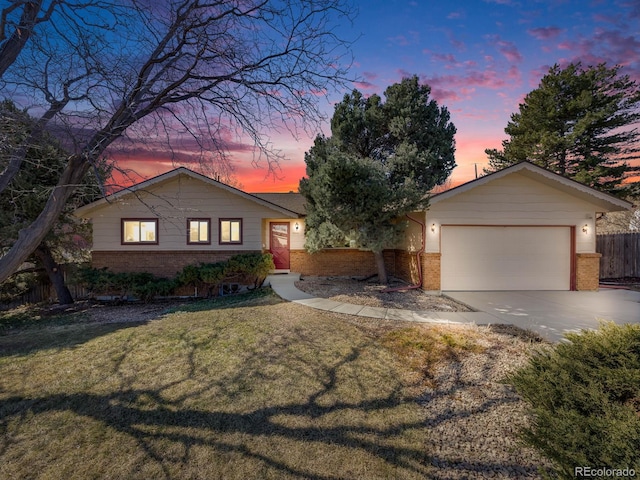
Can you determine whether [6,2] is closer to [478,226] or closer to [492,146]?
[478,226]

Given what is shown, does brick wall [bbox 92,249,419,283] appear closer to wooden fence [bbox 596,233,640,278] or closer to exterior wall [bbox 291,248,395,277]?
exterior wall [bbox 291,248,395,277]

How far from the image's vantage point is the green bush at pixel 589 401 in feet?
6.23

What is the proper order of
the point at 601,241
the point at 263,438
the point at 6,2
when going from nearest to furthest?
the point at 263,438
the point at 6,2
the point at 601,241

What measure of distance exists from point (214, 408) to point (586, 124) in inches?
825

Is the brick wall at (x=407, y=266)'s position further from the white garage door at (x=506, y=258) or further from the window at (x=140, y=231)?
the window at (x=140, y=231)

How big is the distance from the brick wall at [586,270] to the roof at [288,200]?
A: 11.7 m

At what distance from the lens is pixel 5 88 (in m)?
4.29

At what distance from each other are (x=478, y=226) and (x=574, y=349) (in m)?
8.56

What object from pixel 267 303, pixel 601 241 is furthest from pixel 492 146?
pixel 267 303

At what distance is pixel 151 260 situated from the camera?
12.8 m

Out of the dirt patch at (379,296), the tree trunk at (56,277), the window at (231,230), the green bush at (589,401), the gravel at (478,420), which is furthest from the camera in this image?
the window at (231,230)

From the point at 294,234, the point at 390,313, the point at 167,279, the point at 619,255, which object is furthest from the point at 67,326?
the point at 619,255

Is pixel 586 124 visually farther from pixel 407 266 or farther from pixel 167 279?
pixel 167 279

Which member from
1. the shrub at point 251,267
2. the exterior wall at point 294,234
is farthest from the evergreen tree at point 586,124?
the shrub at point 251,267
